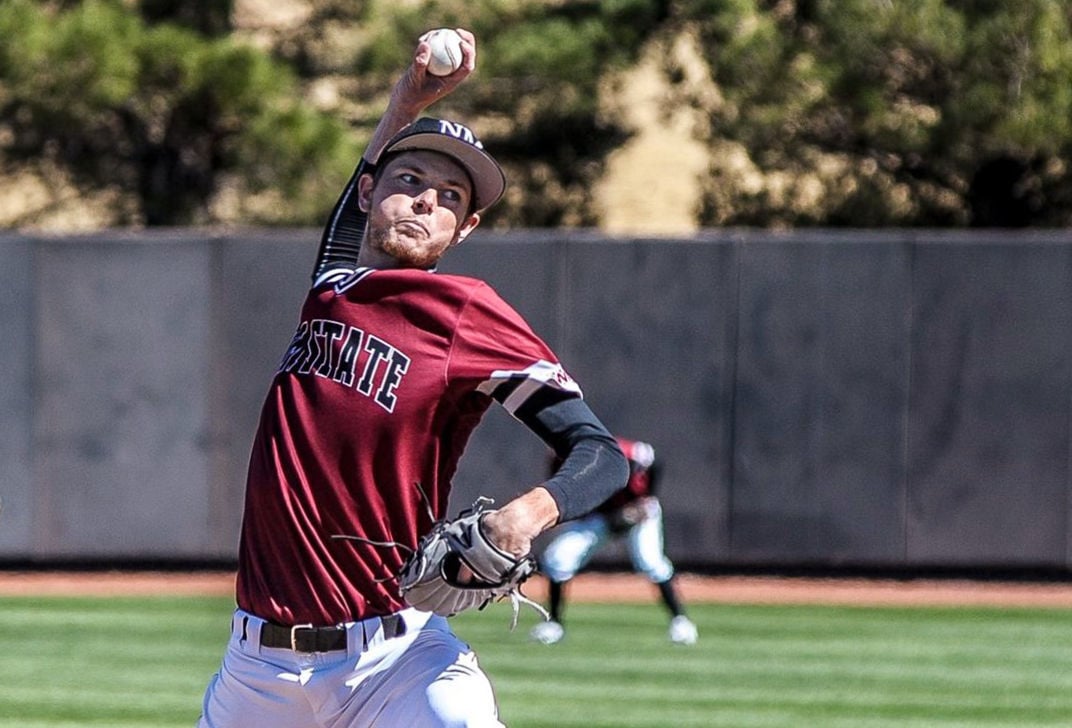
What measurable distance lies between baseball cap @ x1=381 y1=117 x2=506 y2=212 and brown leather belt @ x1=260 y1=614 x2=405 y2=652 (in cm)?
93

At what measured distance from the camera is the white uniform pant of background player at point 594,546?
1005cm

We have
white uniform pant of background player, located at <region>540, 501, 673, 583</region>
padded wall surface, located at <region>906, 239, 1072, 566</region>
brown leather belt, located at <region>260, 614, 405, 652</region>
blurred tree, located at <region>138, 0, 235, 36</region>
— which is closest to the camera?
brown leather belt, located at <region>260, 614, 405, 652</region>

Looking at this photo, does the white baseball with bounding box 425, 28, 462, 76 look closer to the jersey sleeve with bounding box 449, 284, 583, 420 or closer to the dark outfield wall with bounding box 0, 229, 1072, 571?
the jersey sleeve with bounding box 449, 284, 583, 420

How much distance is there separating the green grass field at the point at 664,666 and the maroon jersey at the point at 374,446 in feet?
14.8

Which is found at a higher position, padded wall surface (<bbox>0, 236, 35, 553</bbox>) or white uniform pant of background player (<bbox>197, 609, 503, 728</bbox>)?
white uniform pant of background player (<bbox>197, 609, 503, 728</bbox>)

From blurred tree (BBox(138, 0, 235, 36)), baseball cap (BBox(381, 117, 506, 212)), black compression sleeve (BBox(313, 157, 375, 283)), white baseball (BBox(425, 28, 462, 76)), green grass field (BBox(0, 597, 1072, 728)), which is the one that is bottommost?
green grass field (BBox(0, 597, 1072, 728))

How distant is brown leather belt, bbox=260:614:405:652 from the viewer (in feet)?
11.5

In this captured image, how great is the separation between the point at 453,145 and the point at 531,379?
1.92 ft

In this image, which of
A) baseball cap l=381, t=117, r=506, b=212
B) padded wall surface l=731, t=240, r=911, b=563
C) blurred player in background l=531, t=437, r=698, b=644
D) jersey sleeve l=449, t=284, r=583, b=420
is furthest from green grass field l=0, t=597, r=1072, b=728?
jersey sleeve l=449, t=284, r=583, b=420

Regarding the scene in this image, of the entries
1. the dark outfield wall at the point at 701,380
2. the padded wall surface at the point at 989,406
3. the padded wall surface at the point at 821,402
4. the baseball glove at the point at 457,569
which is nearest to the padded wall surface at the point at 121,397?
the dark outfield wall at the point at 701,380

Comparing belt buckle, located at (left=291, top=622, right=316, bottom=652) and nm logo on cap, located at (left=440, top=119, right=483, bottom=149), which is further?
nm logo on cap, located at (left=440, top=119, right=483, bottom=149)

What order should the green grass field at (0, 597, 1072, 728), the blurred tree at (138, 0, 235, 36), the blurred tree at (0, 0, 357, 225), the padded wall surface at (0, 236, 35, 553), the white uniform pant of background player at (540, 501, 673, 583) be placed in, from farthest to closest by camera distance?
the blurred tree at (138, 0, 235, 36) → the blurred tree at (0, 0, 357, 225) → the padded wall surface at (0, 236, 35, 553) → the white uniform pant of background player at (540, 501, 673, 583) → the green grass field at (0, 597, 1072, 728)

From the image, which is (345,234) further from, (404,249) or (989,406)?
(989,406)

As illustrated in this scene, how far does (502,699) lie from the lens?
28.4 ft
